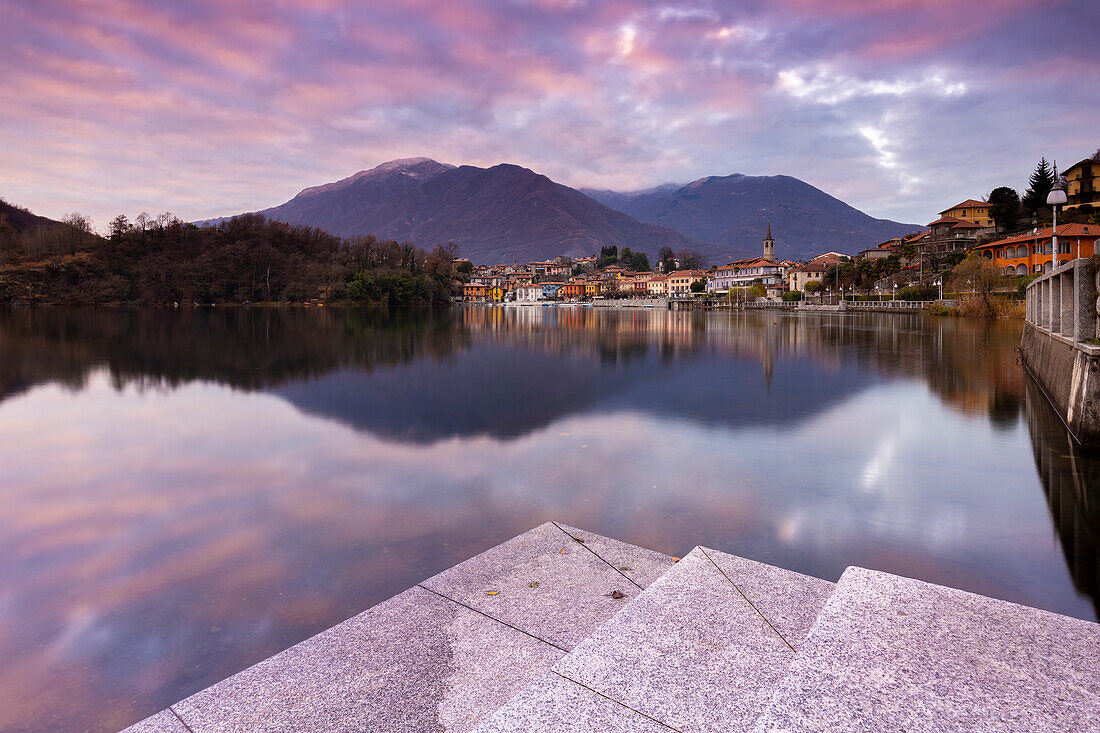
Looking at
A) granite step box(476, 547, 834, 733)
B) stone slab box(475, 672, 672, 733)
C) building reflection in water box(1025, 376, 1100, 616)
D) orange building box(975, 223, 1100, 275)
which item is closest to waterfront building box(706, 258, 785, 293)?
orange building box(975, 223, 1100, 275)

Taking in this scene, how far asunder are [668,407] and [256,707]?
1125cm

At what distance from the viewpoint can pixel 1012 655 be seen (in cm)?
246

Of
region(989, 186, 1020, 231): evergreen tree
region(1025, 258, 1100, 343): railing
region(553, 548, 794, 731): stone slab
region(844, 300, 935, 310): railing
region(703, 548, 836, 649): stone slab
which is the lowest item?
region(703, 548, 836, 649): stone slab

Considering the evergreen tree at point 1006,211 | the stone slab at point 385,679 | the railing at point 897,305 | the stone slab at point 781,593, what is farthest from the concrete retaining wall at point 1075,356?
the evergreen tree at point 1006,211

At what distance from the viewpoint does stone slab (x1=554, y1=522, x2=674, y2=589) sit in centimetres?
440

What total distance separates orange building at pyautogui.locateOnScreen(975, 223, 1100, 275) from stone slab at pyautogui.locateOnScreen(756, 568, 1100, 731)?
52636 millimetres

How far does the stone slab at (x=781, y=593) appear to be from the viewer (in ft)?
10.8

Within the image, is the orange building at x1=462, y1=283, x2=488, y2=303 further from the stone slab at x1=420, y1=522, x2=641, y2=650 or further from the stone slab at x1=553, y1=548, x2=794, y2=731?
the stone slab at x1=553, y1=548, x2=794, y2=731

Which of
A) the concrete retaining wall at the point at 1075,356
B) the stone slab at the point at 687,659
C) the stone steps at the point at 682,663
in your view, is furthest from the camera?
the concrete retaining wall at the point at 1075,356

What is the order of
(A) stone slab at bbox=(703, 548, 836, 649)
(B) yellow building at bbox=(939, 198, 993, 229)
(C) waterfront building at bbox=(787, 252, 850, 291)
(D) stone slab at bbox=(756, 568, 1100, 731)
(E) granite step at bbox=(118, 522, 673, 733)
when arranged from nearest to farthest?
(D) stone slab at bbox=(756, 568, 1100, 731) < (E) granite step at bbox=(118, 522, 673, 733) < (A) stone slab at bbox=(703, 548, 836, 649) < (B) yellow building at bbox=(939, 198, 993, 229) < (C) waterfront building at bbox=(787, 252, 850, 291)

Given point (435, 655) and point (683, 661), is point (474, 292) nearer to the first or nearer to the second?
point (435, 655)

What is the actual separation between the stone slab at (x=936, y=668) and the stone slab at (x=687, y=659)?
13.7 inches

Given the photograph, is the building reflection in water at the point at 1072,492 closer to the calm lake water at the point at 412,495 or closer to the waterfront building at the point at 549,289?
the calm lake water at the point at 412,495

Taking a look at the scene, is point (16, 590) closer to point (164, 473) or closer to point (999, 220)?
point (164, 473)
